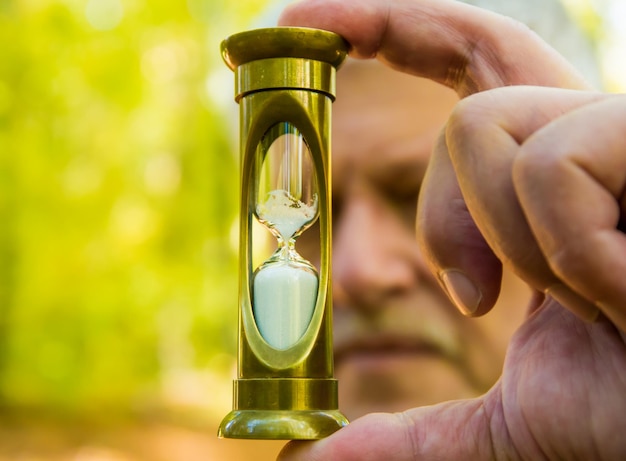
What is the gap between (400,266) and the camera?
1.94m

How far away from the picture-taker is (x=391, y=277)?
1902 millimetres

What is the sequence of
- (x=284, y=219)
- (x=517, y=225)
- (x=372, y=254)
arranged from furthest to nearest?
(x=372, y=254)
(x=284, y=219)
(x=517, y=225)

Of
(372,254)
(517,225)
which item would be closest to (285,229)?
(517,225)

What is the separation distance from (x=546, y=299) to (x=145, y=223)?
5918mm

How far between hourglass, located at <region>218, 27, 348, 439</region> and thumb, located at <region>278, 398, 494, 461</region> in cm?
3

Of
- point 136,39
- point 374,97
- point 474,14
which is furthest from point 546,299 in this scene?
point 136,39

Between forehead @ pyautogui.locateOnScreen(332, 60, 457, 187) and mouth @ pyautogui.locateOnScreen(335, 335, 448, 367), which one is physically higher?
forehead @ pyautogui.locateOnScreen(332, 60, 457, 187)

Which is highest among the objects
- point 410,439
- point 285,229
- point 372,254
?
point 372,254

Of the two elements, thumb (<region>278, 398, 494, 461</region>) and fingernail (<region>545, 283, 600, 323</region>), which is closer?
fingernail (<region>545, 283, 600, 323</region>)

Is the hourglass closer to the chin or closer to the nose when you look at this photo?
the nose

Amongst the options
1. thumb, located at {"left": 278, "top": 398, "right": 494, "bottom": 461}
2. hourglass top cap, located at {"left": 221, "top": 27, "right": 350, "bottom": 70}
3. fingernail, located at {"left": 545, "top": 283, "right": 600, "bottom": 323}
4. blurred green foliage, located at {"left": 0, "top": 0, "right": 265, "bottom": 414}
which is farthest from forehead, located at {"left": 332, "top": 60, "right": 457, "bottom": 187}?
blurred green foliage, located at {"left": 0, "top": 0, "right": 265, "bottom": 414}

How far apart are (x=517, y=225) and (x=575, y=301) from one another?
10cm

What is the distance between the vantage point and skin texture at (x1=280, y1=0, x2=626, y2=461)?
0.72 meters

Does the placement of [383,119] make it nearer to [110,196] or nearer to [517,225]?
[517,225]
